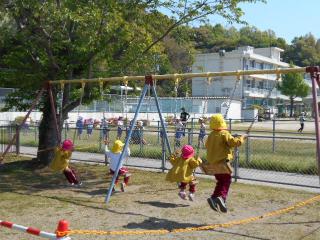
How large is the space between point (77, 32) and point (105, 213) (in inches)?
209

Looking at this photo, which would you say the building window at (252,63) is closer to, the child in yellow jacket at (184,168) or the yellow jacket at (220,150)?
the child in yellow jacket at (184,168)

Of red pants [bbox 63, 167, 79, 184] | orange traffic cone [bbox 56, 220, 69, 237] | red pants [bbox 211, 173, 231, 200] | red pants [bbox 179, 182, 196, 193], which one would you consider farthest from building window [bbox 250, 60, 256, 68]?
orange traffic cone [bbox 56, 220, 69, 237]

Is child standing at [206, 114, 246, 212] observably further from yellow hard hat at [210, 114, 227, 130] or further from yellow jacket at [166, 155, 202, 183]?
yellow jacket at [166, 155, 202, 183]

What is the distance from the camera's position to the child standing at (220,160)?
24.7 feet

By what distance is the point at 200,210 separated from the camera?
855 cm

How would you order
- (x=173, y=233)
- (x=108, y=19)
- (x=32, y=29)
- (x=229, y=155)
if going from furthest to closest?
(x=32, y=29) < (x=108, y=19) < (x=229, y=155) < (x=173, y=233)

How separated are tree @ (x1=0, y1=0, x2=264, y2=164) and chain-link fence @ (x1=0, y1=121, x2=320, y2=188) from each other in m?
1.96

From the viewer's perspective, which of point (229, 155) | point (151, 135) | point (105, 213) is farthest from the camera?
point (151, 135)

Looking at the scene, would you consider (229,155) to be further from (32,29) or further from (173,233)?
(32,29)

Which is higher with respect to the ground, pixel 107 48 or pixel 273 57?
pixel 273 57

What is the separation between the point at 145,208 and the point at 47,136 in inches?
228

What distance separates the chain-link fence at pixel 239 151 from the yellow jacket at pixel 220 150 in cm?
330

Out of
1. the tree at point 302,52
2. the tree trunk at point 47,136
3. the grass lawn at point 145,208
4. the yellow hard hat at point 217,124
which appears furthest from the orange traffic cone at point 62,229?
the tree at point 302,52

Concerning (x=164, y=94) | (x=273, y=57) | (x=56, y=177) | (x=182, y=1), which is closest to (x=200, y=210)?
(x=56, y=177)
